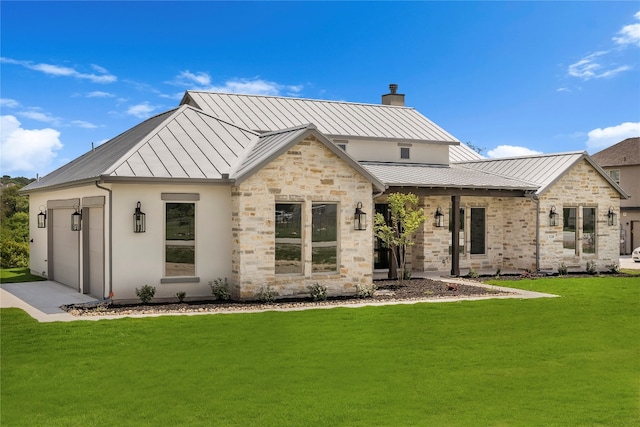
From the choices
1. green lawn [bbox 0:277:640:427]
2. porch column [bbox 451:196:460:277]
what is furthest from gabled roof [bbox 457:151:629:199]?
green lawn [bbox 0:277:640:427]

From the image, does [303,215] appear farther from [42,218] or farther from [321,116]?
[42,218]

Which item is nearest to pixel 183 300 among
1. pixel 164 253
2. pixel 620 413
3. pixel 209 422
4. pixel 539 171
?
pixel 164 253

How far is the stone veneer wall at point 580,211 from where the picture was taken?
2475 centimetres

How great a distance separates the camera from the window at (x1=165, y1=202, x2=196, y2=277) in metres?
16.7

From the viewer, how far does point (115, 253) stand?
16.2 m

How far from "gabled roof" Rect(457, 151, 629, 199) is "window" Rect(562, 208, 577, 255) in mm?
1485

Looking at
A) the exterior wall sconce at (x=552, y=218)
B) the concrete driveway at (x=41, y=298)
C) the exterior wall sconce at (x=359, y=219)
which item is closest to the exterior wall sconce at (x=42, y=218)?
the concrete driveway at (x=41, y=298)

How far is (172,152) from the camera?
17797 mm

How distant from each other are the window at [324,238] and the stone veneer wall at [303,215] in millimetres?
152

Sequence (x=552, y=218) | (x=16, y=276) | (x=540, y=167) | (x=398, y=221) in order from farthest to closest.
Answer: (x=540, y=167) < (x=552, y=218) < (x=16, y=276) < (x=398, y=221)

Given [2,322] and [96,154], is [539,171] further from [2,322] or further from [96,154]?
[2,322]

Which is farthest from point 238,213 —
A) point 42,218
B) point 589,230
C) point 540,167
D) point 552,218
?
point 589,230

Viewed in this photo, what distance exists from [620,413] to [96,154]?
728 inches

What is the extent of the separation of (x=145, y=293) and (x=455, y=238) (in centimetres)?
1140
